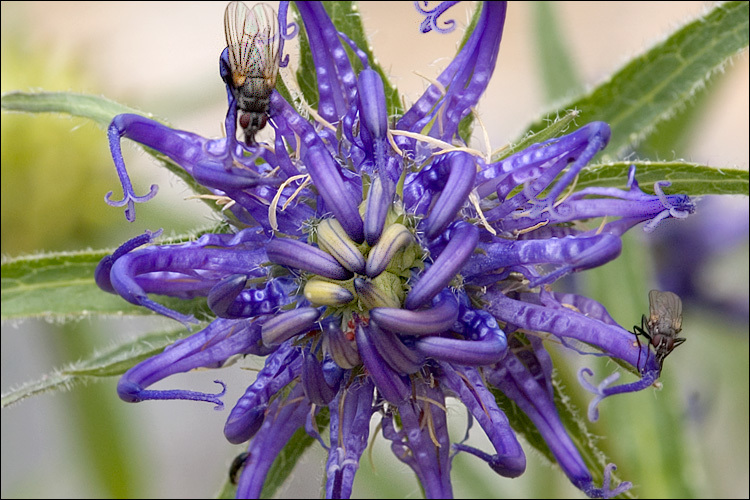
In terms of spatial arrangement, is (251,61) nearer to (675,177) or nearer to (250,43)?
(250,43)

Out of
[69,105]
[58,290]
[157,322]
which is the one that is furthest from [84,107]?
[157,322]

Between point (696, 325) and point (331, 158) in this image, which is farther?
point (696, 325)

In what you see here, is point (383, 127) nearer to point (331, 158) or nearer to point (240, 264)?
point (331, 158)

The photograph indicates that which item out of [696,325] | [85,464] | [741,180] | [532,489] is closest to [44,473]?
[85,464]

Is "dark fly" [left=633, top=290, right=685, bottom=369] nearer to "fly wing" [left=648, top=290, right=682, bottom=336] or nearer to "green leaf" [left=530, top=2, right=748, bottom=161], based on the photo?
"fly wing" [left=648, top=290, right=682, bottom=336]

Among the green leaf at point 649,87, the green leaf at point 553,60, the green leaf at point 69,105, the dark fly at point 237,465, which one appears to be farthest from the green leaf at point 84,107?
the green leaf at point 553,60
